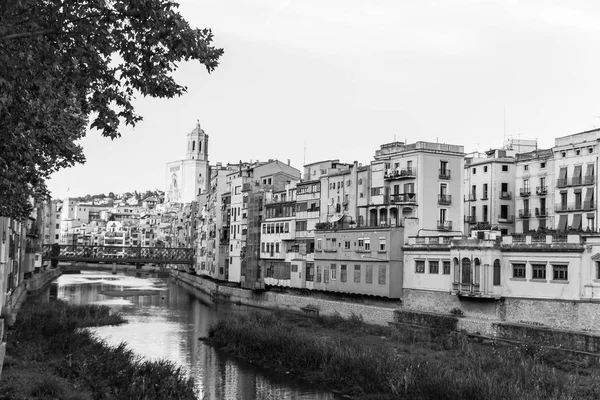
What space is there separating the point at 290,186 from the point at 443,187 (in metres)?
19.8

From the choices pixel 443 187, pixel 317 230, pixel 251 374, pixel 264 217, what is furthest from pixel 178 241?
pixel 251 374

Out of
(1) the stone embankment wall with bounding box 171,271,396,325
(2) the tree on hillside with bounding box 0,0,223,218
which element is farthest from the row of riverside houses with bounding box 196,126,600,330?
(2) the tree on hillside with bounding box 0,0,223,218

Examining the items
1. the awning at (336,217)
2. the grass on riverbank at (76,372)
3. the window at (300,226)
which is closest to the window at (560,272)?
the grass on riverbank at (76,372)

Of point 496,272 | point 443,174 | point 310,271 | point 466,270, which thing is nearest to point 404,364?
point 496,272

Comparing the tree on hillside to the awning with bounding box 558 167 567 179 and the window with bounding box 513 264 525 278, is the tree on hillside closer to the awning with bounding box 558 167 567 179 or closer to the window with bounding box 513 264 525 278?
the window with bounding box 513 264 525 278

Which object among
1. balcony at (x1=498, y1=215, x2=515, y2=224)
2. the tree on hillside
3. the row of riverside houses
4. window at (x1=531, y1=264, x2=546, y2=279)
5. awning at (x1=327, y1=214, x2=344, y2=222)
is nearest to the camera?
the tree on hillside

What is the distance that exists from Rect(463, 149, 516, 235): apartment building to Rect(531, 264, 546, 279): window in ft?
83.7

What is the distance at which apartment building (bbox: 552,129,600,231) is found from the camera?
57.3 metres

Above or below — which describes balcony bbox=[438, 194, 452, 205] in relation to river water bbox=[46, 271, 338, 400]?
above

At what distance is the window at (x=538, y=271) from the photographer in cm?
4133

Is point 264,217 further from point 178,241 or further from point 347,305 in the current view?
point 178,241

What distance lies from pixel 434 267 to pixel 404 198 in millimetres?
8370

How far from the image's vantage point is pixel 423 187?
55.5 meters

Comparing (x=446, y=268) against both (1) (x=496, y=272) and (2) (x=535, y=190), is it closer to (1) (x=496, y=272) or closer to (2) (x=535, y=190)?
(1) (x=496, y=272)
